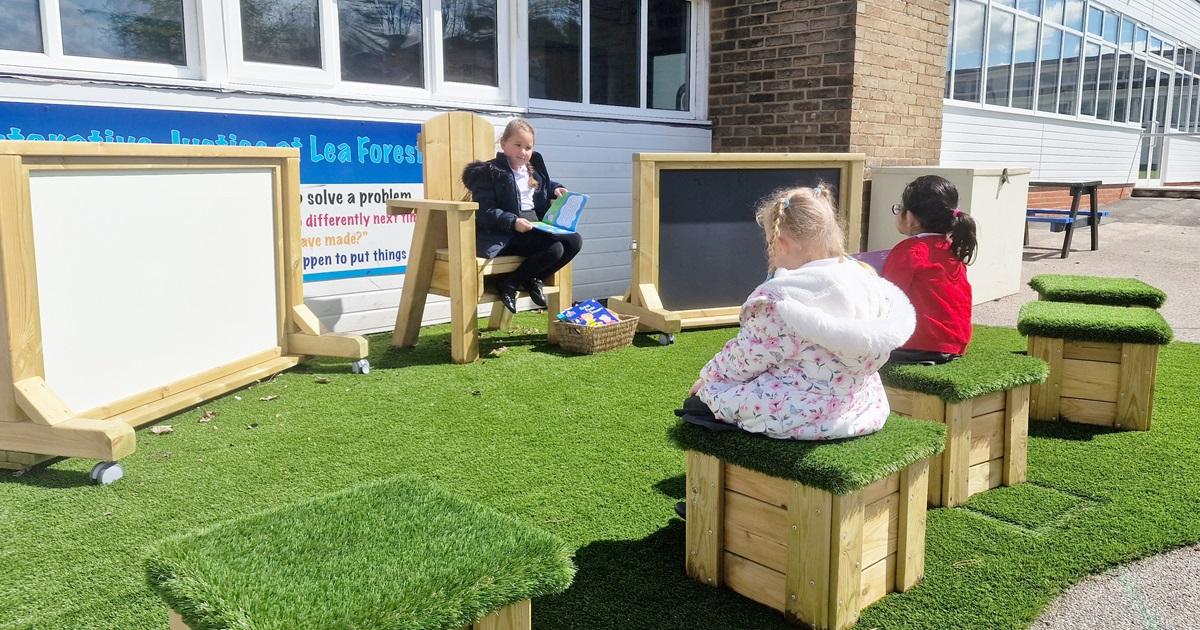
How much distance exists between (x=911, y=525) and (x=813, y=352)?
0.64m

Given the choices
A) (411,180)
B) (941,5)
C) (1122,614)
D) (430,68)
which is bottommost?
(1122,614)

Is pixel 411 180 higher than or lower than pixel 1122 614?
higher

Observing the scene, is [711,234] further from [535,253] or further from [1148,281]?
[1148,281]

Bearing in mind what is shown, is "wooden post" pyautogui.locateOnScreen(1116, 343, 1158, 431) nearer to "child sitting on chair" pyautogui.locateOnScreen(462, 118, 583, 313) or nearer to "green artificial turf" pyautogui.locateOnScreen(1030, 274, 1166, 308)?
"green artificial turf" pyautogui.locateOnScreen(1030, 274, 1166, 308)

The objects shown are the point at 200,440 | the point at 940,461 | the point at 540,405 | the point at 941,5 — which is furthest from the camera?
the point at 941,5

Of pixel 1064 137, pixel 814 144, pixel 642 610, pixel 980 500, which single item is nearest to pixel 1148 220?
pixel 1064 137

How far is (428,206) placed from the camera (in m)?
5.62

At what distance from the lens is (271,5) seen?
5.79 m

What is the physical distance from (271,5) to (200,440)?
10.2 feet

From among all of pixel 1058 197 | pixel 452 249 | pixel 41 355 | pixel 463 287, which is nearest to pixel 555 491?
pixel 41 355

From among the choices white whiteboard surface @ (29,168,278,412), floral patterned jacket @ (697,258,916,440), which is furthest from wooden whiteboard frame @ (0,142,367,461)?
floral patterned jacket @ (697,258,916,440)

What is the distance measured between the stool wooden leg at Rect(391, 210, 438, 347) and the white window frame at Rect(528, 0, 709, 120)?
2022mm

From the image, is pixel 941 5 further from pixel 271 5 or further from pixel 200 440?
pixel 200 440

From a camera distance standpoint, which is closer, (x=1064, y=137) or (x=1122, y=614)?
(x=1122, y=614)
